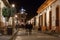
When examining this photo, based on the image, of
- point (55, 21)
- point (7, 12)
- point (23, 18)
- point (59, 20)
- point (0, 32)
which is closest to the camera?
point (0, 32)

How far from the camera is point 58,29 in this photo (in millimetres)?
36438

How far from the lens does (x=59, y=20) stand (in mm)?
36000

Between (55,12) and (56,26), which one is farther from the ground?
(55,12)

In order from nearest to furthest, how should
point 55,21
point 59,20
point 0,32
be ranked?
point 0,32 < point 59,20 < point 55,21

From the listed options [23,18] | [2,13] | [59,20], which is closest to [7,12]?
[2,13]

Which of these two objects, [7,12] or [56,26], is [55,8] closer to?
[56,26]

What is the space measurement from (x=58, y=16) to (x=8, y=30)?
43.3ft

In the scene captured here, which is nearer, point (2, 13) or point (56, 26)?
point (2, 13)

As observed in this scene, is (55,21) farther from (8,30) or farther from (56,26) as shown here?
(8,30)

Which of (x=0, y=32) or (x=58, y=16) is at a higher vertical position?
(x=58, y=16)

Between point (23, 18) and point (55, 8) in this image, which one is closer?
point (55, 8)

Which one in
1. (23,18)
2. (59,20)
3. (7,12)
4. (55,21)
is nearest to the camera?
(7,12)

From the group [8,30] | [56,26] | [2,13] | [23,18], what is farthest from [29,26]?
[23,18]

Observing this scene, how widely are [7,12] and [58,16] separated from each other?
11683 millimetres
